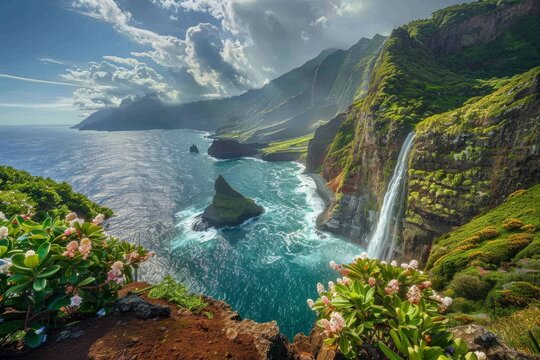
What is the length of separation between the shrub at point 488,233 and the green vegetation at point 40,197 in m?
31.6

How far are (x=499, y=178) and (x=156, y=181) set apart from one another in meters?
93.3

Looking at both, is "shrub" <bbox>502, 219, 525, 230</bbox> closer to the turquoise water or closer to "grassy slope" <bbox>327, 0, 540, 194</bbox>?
the turquoise water

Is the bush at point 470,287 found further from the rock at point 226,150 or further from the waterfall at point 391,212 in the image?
the rock at point 226,150

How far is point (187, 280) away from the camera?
3669cm

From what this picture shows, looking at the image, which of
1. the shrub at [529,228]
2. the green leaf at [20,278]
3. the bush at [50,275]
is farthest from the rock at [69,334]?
the shrub at [529,228]

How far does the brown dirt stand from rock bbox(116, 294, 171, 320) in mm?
145

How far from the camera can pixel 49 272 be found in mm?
5094

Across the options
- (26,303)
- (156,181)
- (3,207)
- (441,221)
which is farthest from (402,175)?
(156,181)

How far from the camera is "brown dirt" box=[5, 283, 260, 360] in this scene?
545 cm

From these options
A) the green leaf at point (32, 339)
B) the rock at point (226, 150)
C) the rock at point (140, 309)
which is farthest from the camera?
the rock at point (226, 150)

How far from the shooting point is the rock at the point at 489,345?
562cm

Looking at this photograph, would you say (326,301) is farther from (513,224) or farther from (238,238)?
(238,238)

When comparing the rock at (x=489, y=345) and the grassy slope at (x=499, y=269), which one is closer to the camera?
the rock at (x=489, y=345)

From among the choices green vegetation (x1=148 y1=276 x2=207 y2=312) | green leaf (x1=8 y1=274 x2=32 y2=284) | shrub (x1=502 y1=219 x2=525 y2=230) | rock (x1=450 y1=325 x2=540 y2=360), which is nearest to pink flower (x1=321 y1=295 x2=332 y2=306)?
rock (x1=450 y1=325 x2=540 y2=360)
